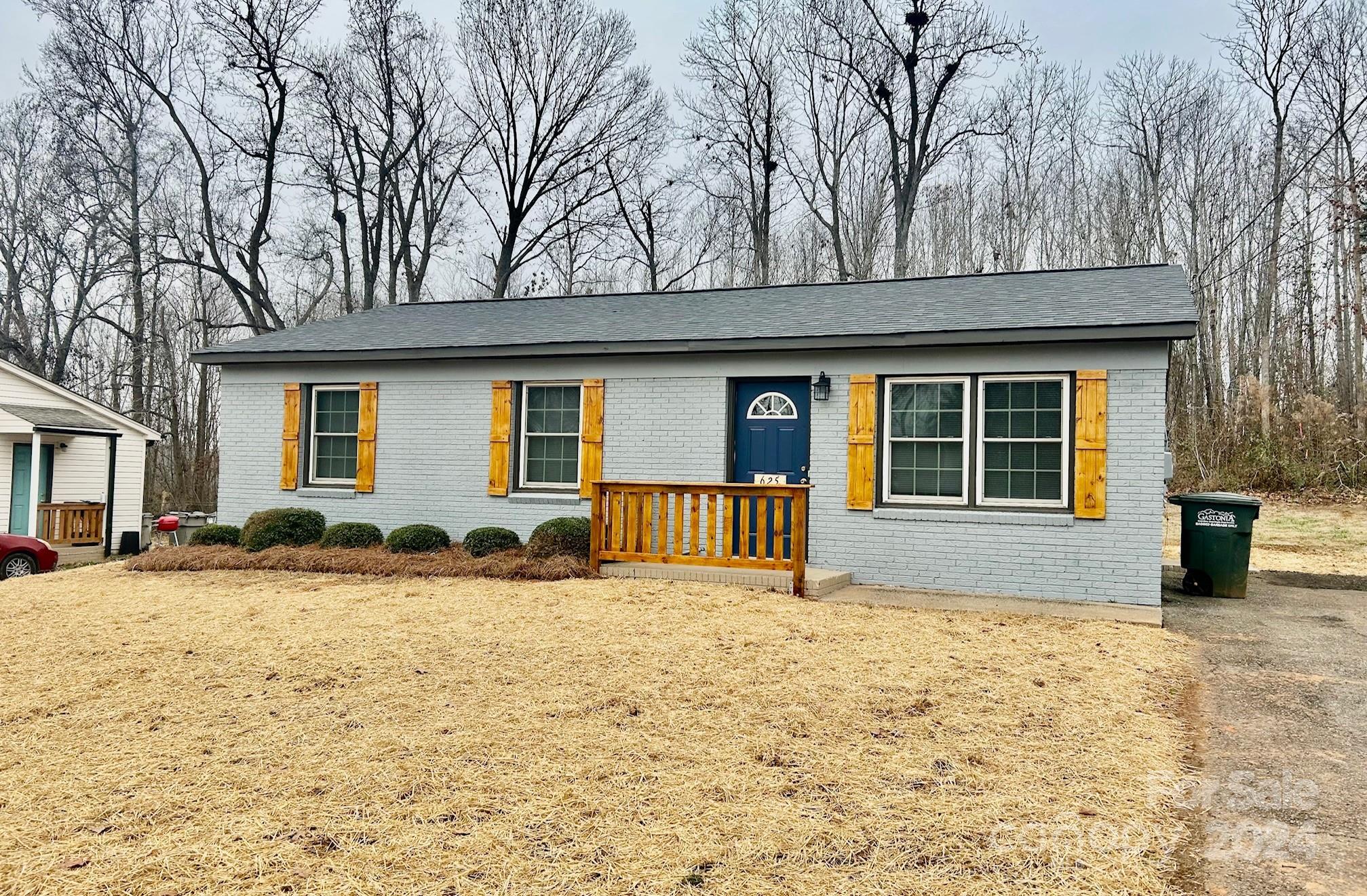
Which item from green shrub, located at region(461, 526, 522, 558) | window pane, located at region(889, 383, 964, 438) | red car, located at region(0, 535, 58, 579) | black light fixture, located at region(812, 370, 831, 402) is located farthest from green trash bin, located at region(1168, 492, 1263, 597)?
red car, located at region(0, 535, 58, 579)

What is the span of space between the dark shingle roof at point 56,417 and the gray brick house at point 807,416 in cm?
818

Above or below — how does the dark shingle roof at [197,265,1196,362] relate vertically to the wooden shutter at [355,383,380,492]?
above

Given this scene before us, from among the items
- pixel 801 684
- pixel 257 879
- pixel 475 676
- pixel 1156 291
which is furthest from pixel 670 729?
pixel 1156 291

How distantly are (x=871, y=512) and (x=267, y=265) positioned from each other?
66.3 ft

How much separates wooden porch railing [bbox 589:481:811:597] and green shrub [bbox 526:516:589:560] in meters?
0.14

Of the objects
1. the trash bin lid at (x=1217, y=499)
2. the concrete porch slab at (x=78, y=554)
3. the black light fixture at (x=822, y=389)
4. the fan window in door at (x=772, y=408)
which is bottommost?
the concrete porch slab at (x=78, y=554)

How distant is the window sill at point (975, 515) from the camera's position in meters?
7.58

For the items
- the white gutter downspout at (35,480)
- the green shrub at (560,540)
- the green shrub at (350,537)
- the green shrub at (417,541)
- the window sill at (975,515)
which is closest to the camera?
the window sill at (975,515)

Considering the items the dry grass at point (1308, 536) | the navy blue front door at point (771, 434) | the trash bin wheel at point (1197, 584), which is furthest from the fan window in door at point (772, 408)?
the dry grass at point (1308, 536)

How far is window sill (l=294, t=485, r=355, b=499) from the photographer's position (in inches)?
A: 407

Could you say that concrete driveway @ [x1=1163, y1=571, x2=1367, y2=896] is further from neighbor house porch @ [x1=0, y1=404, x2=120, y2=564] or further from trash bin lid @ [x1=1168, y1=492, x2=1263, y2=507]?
neighbor house porch @ [x1=0, y1=404, x2=120, y2=564]

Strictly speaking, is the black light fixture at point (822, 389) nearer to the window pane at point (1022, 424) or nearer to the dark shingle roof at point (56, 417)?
the window pane at point (1022, 424)

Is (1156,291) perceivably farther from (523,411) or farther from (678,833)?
(678,833)

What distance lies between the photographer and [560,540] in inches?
345
